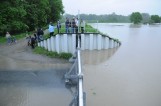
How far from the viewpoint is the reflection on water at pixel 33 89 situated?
32.8 feet

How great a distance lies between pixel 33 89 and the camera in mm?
11352

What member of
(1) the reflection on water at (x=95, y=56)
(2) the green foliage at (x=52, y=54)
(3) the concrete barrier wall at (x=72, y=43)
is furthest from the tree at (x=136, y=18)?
(2) the green foliage at (x=52, y=54)

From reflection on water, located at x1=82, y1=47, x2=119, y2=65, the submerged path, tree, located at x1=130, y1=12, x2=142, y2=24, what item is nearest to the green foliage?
the submerged path

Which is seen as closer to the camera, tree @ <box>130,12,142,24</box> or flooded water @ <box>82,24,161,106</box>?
flooded water @ <box>82,24,161,106</box>

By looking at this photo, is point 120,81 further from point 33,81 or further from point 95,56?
point 95,56

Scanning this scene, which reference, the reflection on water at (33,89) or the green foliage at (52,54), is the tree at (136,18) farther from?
the reflection on water at (33,89)

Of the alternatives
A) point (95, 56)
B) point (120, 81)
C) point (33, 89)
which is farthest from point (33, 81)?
point (95, 56)

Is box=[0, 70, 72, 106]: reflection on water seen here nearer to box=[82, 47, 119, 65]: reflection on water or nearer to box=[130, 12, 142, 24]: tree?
box=[82, 47, 119, 65]: reflection on water

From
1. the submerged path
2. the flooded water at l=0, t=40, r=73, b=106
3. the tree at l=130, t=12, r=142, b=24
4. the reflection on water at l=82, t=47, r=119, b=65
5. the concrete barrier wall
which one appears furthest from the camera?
the tree at l=130, t=12, r=142, b=24

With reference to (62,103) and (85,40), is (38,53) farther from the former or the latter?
(62,103)

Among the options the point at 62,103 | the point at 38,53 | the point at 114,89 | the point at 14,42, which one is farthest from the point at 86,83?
the point at 14,42

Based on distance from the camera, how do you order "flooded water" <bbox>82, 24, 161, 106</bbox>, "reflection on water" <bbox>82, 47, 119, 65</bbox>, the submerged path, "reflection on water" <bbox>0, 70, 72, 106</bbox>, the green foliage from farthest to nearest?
"reflection on water" <bbox>82, 47, 119, 65</bbox> < the green foliage < the submerged path < "flooded water" <bbox>82, 24, 161, 106</bbox> < "reflection on water" <bbox>0, 70, 72, 106</bbox>

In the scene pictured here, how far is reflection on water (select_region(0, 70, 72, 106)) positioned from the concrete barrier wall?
216 inches

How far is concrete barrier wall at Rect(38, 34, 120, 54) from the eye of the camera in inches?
784
